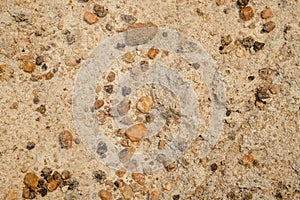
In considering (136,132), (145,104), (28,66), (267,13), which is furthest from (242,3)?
(28,66)

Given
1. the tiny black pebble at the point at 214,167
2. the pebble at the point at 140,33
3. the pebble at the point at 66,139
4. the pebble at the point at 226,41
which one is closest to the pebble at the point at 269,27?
the pebble at the point at 226,41

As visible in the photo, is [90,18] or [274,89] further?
[90,18]

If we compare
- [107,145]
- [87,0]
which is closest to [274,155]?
[107,145]

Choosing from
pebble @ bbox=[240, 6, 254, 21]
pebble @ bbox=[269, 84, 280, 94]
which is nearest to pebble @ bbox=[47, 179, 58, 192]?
pebble @ bbox=[269, 84, 280, 94]

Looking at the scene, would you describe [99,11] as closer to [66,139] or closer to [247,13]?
[66,139]

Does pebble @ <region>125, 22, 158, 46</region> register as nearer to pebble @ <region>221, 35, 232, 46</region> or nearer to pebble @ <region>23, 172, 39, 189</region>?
pebble @ <region>221, 35, 232, 46</region>

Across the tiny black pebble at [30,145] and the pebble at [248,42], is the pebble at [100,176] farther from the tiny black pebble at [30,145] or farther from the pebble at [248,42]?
the pebble at [248,42]

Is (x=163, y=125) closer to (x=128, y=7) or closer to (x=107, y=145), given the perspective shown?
(x=107, y=145)
